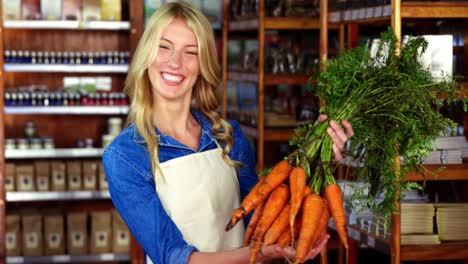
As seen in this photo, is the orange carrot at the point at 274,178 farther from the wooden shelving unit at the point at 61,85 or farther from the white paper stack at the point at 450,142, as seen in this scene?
the wooden shelving unit at the point at 61,85

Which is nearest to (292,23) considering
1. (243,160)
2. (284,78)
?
(284,78)

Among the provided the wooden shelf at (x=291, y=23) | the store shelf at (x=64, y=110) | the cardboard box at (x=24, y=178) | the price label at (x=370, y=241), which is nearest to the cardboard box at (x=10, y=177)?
the cardboard box at (x=24, y=178)

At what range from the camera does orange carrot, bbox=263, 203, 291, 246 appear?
2.27 meters

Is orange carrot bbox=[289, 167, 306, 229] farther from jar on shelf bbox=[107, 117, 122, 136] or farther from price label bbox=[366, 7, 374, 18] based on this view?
jar on shelf bbox=[107, 117, 122, 136]

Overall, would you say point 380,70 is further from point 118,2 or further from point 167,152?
point 118,2

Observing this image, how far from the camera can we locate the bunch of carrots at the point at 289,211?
2240 millimetres

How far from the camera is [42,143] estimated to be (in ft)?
20.1

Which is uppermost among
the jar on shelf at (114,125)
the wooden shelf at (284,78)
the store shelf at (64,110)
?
the wooden shelf at (284,78)

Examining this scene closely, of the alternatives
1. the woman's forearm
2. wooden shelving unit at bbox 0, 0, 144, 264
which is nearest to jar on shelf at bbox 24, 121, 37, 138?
wooden shelving unit at bbox 0, 0, 144, 264

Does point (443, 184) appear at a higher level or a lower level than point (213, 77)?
lower

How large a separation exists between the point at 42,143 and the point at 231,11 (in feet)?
5.44

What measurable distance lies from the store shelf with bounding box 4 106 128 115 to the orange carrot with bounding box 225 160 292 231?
381cm

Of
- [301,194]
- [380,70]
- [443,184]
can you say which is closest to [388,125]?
[380,70]

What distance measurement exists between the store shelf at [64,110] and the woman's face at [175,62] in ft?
11.6
